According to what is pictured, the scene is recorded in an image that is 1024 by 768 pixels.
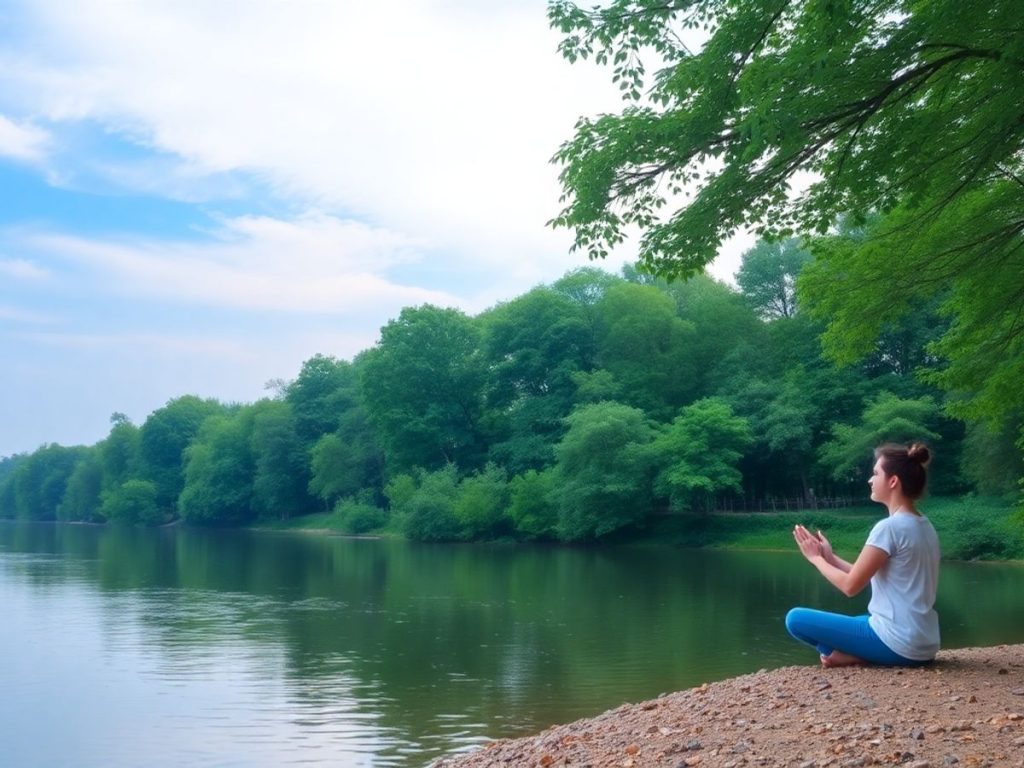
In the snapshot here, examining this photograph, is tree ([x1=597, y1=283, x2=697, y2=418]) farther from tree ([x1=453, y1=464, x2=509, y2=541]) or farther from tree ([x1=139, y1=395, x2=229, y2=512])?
tree ([x1=139, y1=395, x2=229, y2=512])

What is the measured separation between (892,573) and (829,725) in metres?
1.09

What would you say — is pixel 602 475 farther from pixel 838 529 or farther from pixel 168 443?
pixel 168 443

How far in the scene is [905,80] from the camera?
821 centimetres

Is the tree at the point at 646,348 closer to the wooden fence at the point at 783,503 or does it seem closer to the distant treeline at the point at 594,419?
the distant treeline at the point at 594,419

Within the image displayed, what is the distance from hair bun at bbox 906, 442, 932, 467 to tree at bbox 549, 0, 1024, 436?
2579 millimetres

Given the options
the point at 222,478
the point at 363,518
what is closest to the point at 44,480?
the point at 222,478

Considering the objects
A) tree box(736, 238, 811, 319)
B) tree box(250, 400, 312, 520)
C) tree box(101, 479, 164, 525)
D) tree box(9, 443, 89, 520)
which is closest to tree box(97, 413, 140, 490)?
tree box(101, 479, 164, 525)

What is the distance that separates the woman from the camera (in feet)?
21.0

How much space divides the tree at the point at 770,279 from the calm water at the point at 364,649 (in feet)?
111

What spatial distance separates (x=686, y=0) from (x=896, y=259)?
4322 mm

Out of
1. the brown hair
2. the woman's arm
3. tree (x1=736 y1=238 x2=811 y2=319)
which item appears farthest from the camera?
tree (x1=736 y1=238 x2=811 y2=319)

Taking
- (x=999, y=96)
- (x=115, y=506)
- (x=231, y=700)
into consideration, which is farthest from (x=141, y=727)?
(x=115, y=506)

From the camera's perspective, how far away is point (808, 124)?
8.19 metres

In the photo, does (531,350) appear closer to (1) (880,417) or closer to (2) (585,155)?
(1) (880,417)
